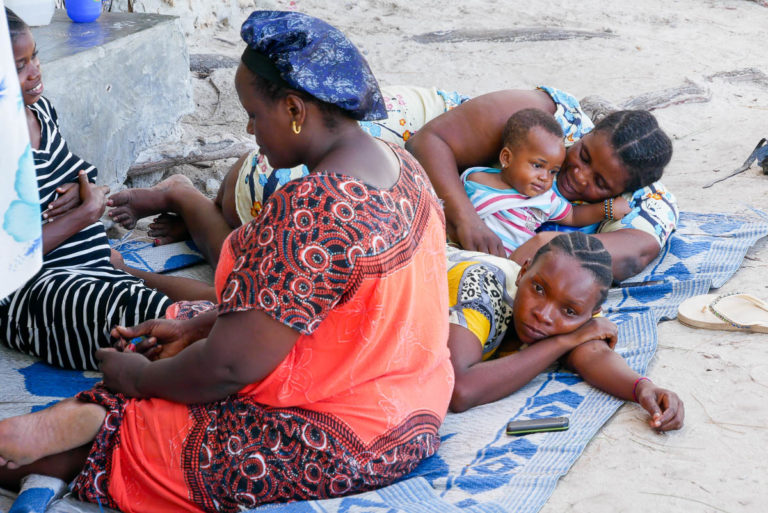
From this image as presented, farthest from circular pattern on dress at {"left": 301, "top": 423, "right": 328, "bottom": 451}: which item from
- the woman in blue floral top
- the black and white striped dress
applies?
the woman in blue floral top

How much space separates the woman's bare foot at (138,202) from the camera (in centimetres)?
364

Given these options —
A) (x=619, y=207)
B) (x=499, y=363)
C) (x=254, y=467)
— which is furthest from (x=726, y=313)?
(x=254, y=467)

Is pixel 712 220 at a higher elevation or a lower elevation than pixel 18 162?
lower

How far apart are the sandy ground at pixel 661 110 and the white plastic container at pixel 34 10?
106 centimetres

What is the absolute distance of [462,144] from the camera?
355cm

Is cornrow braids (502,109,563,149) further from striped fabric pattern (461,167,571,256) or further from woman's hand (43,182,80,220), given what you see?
woman's hand (43,182,80,220)

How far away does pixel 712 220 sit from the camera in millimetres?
4016

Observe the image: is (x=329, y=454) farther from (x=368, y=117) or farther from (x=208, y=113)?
(x=208, y=113)

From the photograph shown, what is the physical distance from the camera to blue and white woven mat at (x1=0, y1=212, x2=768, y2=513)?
2.06 m

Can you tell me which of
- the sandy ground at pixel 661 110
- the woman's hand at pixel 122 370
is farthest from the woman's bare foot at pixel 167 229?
the woman's hand at pixel 122 370

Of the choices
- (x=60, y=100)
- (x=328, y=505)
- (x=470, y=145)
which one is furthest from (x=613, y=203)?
(x=60, y=100)

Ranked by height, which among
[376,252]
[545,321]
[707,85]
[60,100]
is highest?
[376,252]

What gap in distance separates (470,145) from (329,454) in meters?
1.94

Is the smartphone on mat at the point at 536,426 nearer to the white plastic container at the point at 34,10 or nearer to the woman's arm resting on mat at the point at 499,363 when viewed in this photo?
the woman's arm resting on mat at the point at 499,363
